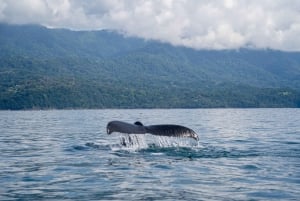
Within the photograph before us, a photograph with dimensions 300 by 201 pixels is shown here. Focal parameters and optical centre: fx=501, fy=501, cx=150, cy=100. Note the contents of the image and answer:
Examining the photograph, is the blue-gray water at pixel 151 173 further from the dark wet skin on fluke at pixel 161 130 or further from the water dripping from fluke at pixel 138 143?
the dark wet skin on fluke at pixel 161 130

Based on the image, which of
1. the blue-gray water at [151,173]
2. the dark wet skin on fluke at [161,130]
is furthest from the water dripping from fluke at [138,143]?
the dark wet skin on fluke at [161,130]

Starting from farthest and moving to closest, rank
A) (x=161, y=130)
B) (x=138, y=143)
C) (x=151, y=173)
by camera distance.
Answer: (x=138, y=143), (x=161, y=130), (x=151, y=173)

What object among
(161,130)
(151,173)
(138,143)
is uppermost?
(161,130)

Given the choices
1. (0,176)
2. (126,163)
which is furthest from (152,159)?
(0,176)

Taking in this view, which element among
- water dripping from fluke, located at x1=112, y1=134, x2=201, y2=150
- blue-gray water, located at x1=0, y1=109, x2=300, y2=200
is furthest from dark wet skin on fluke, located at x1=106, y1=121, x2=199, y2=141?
water dripping from fluke, located at x1=112, y1=134, x2=201, y2=150

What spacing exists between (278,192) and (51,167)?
8.24m

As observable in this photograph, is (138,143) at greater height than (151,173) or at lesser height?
greater

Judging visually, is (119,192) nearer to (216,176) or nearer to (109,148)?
(216,176)

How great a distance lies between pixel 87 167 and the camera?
17641mm

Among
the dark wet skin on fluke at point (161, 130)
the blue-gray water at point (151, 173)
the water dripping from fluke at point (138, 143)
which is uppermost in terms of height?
the dark wet skin on fluke at point (161, 130)

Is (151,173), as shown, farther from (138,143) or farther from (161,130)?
(138,143)

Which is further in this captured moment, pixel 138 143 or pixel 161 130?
pixel 138 143

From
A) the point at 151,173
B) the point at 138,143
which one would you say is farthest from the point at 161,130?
the point at 138,143

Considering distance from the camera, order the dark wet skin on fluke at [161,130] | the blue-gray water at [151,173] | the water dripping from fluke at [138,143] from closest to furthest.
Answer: the blue-gray water at [151,173] < the dark wet skin on fluke at [161,130] < the water dripping from fluke at [138,143]
